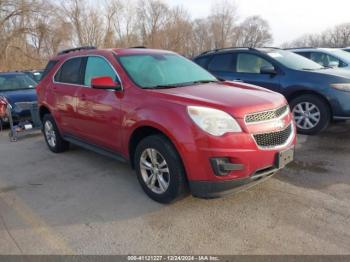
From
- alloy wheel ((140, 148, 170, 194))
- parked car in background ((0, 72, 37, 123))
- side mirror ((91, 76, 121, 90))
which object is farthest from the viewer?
parked car in background ((0, 72, 37, 123))

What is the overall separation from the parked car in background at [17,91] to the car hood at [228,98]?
5.56 meters

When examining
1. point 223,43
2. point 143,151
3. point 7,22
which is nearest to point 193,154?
point 143,151

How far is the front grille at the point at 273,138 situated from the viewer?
3093 millimetres

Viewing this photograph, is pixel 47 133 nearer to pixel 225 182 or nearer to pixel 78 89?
pixel 78 89

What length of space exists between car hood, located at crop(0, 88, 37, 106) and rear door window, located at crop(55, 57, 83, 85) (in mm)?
3309

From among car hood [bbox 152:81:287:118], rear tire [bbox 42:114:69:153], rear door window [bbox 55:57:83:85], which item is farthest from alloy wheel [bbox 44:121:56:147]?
car hood [bbox 152:81:287:118]

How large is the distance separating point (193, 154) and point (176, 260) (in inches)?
37.4

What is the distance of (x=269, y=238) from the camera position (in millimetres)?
2822

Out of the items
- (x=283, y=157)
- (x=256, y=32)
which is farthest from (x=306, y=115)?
(x=256, y=32)

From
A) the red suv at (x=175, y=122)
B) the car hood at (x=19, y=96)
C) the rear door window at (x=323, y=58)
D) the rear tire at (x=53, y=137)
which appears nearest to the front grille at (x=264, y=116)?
the red suv at (x=175, y=122)

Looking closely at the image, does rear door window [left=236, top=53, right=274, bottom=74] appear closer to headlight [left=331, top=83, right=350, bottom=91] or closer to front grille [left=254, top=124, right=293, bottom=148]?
headlight [left=331, top=83, right=350, bottom=91]

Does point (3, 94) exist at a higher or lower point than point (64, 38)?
lower

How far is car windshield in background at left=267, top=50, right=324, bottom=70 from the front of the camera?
20.6 ft

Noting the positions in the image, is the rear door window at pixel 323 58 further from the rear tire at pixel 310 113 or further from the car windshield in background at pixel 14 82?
the car windshield in background at pixel 14 82
